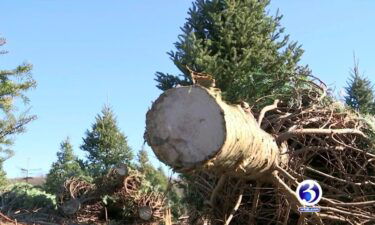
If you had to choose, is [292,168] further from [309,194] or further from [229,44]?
[229,44]

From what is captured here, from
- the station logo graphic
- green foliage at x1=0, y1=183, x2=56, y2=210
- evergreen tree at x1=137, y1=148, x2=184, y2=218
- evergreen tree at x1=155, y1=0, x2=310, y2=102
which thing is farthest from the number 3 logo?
green foliage at x1=0, y1=183, x2=56, y2=210

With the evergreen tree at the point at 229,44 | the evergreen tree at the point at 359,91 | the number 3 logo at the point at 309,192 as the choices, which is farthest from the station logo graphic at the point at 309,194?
the evergreen tree at the point at 359,91

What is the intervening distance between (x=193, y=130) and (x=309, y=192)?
1971mm

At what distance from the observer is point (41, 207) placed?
33.5ft

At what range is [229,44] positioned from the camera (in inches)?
433

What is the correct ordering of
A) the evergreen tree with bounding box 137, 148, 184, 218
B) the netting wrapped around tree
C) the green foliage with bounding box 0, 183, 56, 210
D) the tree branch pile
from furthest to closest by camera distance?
the green foliage with bounding box 0, 183, 56, 210
the tree branch pile
the evergreen tree with bounding box 137, 148, 184, 218
the netting wrapped around tree

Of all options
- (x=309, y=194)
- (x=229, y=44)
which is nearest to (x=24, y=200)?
(x=229, y=44)

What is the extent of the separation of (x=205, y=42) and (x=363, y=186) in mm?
6526

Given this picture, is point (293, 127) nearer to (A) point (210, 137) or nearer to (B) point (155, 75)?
(A) point (210, 137)

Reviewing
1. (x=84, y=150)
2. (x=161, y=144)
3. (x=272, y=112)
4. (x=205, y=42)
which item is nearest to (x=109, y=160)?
(x=84, y=150)

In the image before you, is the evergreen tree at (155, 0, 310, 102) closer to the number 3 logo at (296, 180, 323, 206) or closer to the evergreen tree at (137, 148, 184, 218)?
the evergreen tree at (137, 148, 184, 218)

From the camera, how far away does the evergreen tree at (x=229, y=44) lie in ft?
33.4

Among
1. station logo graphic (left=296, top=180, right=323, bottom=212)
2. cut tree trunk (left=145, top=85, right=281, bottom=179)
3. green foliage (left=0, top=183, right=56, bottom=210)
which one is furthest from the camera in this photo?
green foliage (left=0, top=183, right=56, bottom=210)

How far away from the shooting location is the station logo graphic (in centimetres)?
436
